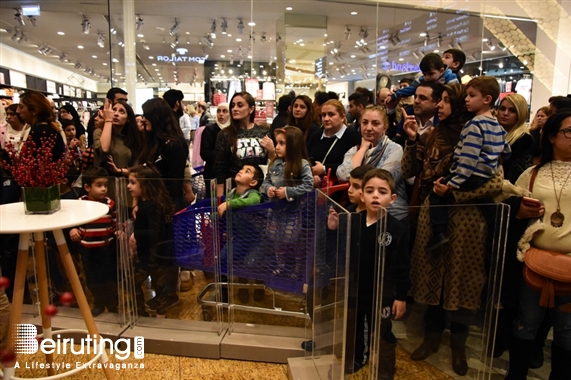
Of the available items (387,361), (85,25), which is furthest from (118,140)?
(85,25)

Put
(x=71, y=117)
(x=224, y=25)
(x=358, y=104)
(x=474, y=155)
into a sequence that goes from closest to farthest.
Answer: (x=474, y=155) → (x=358, y=104) → (x=71, y=117) → (x=224, y=25)

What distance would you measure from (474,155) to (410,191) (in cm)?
61

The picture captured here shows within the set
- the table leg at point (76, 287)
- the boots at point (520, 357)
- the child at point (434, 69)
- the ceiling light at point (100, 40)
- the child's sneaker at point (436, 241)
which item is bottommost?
the boots at point (520, 357)

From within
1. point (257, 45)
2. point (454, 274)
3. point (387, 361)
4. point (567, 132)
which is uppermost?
point (257, 45)

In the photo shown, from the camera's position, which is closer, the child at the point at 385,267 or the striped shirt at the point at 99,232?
the child at the point at 385,267

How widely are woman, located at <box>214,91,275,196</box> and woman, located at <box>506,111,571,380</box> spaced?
1.70 m

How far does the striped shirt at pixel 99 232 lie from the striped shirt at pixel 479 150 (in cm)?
201

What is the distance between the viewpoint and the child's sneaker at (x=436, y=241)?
6.18 feet

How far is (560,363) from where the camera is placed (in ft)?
6.70

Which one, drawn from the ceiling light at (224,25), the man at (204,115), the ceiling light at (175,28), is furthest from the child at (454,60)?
the ceiling light at (175,28)

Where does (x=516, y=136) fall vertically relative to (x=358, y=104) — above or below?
below

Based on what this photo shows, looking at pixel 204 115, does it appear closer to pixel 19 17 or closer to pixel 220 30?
pixel 220 30

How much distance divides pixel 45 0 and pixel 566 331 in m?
7.82

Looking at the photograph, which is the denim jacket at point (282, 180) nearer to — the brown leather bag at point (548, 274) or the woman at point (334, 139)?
the woman at point (334, 139)
